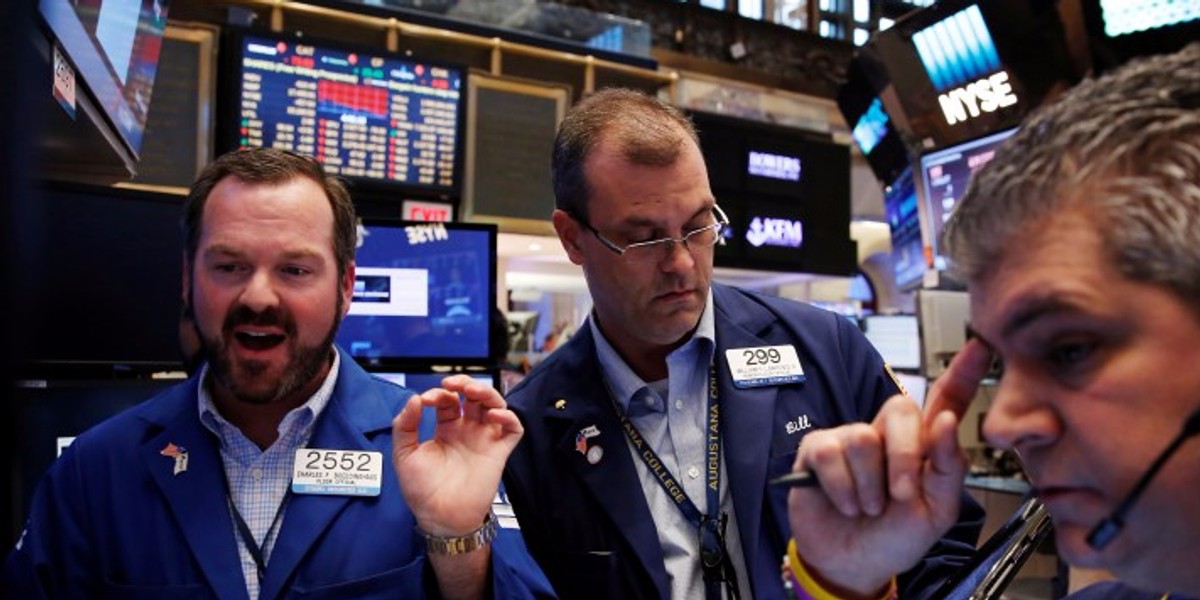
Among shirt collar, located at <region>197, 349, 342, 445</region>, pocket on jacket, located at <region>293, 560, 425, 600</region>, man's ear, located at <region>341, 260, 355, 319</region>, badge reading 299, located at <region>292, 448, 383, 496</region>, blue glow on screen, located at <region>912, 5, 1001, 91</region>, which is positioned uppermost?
blue glow on screen, located at <region>912, 5, 1001, 91</region>

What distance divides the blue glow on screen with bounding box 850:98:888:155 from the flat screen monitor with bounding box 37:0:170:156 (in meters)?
3.99

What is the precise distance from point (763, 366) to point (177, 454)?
105cm

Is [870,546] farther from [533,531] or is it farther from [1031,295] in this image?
[533,531]

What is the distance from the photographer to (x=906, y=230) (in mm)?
5387

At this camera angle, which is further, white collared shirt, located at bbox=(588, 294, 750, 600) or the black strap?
white collared shirt, located at bbox=(588, 294, 750, 600)

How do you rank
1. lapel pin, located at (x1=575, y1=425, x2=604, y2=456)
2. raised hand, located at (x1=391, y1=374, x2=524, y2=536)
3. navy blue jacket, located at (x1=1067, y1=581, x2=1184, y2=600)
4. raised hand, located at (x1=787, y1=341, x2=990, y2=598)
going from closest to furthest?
raised hand, located at (x1=787, y1=341, x2=990, y2=598) < navy blue jacket, located at (x1=1067, y1=581, x2=1184, y2=600) < raised hand, located at (x1=391, y1=374, x2=524, y2=536) < lapel pin, located at (x1=575, y1=425, x2=604, y2=456)

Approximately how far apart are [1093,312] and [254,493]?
1.31 m

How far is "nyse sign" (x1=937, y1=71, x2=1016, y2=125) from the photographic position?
4297 millimetres

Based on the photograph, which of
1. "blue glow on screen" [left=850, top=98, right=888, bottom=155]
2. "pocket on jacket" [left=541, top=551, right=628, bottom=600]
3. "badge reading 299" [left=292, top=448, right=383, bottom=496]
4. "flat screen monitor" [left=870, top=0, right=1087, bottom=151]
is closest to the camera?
"badge reading 299" [left=292, top=448, right=383, bottom=496]

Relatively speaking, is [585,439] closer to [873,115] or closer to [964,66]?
[964,66]

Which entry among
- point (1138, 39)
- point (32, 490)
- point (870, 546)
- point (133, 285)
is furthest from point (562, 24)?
point (870, 546)

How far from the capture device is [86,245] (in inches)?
83.1

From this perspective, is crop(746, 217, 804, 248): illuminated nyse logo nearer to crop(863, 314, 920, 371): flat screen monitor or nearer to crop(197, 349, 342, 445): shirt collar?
crop(863, 314, 920, 371): flat screen monitor

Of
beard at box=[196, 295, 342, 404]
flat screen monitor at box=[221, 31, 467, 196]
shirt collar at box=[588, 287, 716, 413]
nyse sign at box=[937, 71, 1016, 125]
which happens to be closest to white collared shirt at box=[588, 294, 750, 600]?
shirt collar at box=[588, 287, 716, 413]
